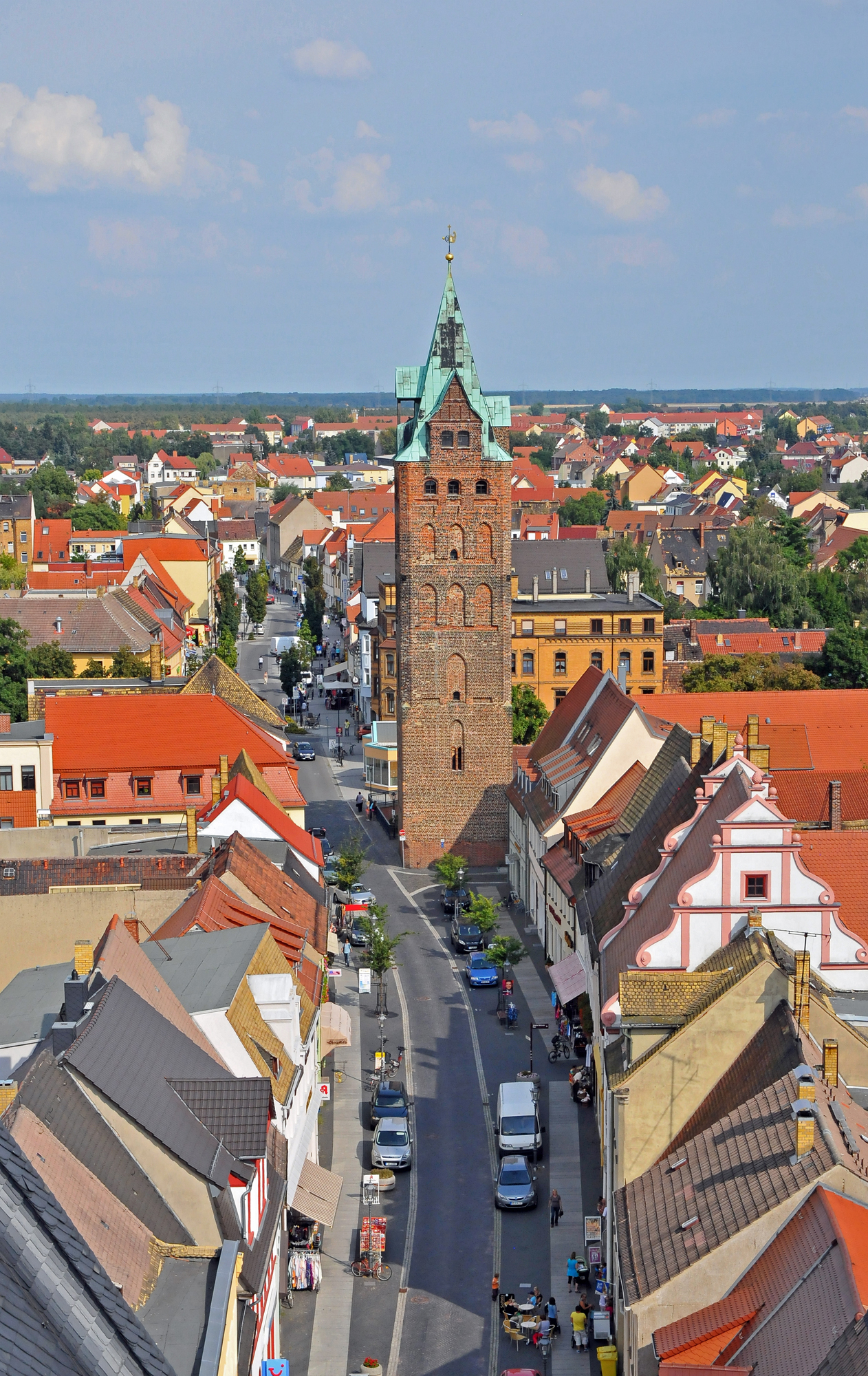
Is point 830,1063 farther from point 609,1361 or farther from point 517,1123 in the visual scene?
point 517,1123

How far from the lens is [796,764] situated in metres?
71.1

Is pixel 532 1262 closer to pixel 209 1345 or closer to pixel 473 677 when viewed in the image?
pixel 209 1345

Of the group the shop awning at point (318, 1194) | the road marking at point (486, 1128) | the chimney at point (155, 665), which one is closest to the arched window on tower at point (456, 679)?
the road marking at point (486, 1128)

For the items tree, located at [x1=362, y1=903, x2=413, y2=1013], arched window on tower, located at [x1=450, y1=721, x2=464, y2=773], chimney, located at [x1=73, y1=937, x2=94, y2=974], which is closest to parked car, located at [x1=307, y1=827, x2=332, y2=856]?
arched window on tower, located at [x1=450, y1=721, x2=464, y2=773]

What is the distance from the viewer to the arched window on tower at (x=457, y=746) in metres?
76.5

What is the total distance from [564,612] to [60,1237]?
87175 millimetres

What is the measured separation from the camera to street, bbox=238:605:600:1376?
35.6 m

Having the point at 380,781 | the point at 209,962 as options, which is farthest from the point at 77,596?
the point at 209,962

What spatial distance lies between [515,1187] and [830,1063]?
43.6 feet

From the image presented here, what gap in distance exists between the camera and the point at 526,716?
9269 centimetres

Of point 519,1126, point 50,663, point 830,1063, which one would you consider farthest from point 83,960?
point 50,663

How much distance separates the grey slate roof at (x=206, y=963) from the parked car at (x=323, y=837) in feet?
110

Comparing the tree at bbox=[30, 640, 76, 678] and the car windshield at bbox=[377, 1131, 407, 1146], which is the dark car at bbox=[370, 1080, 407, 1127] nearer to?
the car windshield at bbox=[377, 1131, 407, 1146]

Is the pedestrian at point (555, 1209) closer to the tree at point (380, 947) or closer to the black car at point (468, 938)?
the tree at point (380, 947)
